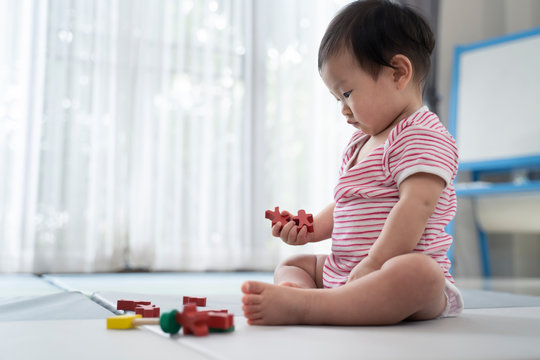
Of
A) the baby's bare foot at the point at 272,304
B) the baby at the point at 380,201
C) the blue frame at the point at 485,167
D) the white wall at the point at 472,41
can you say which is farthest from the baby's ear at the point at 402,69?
the white wall at the point at 472,41

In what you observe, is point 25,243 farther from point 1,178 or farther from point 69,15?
point 69,15

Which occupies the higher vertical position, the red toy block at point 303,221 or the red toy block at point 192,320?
the red toy block at point 303,221

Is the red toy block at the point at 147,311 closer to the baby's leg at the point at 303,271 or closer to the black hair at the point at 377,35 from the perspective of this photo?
the baby's leg at the point at 303,271

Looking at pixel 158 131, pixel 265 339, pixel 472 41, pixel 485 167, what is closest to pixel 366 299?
pixel 265 339

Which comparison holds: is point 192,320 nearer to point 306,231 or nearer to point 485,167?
point 306,231

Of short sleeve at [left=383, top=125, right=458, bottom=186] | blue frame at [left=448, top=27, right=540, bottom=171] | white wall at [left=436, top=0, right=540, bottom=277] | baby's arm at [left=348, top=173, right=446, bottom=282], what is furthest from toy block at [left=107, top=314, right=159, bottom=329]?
white wall at [left=436, top=0, right=540, bottom=277]

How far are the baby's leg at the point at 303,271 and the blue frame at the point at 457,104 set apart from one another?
75.3 inches

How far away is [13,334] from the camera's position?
0.66 meters

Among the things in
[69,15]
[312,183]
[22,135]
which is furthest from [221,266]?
[69,15]

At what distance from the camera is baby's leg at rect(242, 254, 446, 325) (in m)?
0.72

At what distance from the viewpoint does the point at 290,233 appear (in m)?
0.97

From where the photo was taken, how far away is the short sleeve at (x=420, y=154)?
0.82m

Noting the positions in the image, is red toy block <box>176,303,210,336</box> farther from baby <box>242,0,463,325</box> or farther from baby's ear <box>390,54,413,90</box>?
baby's ear <box>390,54,413,90</box>

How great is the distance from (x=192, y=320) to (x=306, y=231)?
0.39 m
